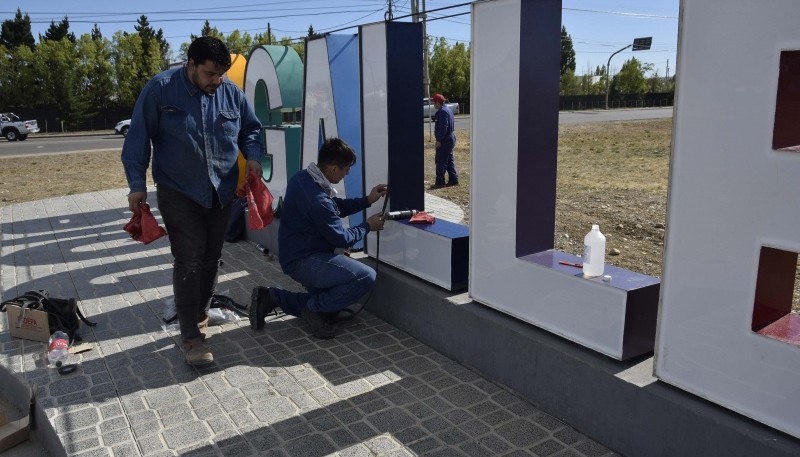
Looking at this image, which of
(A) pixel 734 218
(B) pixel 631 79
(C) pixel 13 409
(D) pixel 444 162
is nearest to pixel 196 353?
(C) pixel 13 409

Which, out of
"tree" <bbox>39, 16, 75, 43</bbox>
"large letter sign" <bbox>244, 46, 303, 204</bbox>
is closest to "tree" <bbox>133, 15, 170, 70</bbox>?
"tree" <bbox>39, 16, 75, 43</bbox>

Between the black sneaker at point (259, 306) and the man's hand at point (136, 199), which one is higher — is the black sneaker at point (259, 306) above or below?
below

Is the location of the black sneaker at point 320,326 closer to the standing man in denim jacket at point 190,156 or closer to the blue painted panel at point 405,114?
the standing man in denim jacket at point 190,156

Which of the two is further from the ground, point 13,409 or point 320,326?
point 320,326

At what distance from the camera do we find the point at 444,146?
43.0 feet

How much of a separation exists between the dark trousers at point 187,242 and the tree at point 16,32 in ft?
184

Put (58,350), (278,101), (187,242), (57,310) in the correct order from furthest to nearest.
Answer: (278,101), (57,310), (58,350), (187,242)

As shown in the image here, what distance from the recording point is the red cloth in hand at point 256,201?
15.2 feet

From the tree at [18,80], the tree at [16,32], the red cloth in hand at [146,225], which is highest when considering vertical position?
the tree at [16,32]

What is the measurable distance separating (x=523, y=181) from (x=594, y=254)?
0.64 m

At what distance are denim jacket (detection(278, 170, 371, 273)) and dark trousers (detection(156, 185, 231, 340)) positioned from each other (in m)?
0.48

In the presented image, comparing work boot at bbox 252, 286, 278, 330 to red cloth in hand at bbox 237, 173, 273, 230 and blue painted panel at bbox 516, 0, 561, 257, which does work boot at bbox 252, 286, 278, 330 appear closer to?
red cloth in hand at bbox 237, 173, 273, 230

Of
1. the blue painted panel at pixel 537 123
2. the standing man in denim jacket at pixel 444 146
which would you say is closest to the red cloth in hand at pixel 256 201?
the blue painted panel at pixel 537 123

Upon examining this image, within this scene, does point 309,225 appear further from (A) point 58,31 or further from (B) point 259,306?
(A) point 58,31
